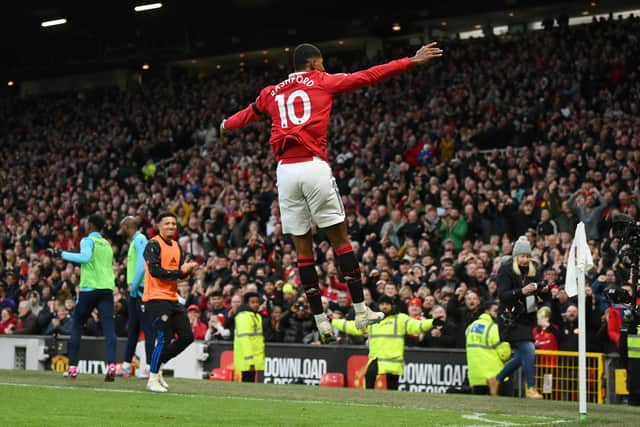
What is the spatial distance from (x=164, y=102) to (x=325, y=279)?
19.2m

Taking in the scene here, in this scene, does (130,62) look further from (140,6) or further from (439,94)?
(439,94)

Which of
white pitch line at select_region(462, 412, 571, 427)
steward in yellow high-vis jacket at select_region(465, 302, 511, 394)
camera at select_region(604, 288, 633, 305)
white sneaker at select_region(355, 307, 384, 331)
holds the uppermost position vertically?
camera at select_region(604, 288, 633, 305)

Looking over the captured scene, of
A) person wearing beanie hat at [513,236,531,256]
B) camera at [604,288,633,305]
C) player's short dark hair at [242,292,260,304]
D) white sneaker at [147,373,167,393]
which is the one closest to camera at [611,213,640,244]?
camera at [604,288,633,305]

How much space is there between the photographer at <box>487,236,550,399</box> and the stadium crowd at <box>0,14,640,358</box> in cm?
216

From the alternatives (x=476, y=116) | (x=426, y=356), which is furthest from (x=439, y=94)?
(x=426, y=356)

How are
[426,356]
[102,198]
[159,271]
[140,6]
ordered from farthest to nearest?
[140,6] < [102,198] < [426,356] < [159,271]

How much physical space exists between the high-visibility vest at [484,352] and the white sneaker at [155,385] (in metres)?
5.02

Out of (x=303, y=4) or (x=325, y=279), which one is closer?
(x=325, y=279)

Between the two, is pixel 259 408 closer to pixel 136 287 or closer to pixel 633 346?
pixel 633 346

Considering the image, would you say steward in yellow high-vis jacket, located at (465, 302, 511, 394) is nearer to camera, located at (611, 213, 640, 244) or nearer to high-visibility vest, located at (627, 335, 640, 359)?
high-visibility vest, located at (627, 335, 640, 359)

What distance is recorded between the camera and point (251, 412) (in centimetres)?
1068

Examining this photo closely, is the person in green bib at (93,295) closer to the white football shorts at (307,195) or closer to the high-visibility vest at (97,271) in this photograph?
the high-visibility vest at (97,271)

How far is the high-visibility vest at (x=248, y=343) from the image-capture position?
61.5ft

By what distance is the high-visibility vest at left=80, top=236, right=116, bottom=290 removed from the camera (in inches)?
605
